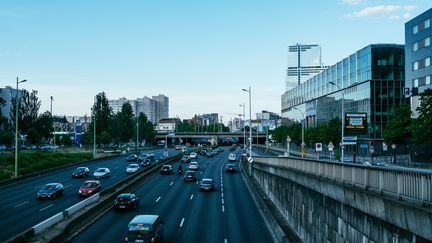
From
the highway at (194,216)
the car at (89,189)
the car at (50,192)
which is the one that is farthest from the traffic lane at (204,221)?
the car at (50,192)

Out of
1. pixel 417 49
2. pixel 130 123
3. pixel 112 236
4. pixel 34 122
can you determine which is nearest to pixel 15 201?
pixel 112 236

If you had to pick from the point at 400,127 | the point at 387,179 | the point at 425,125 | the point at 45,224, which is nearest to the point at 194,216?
the point at 45,224

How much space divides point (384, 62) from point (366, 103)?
9.06 m

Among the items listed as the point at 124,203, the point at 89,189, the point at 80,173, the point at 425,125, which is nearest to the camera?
the point at 124,203

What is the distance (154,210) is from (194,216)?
3825 millimetres

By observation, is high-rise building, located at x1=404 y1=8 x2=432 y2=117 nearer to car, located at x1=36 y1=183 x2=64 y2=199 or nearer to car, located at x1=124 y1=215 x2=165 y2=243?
car, located at x1=36 y1=183 x2=64 y2=199

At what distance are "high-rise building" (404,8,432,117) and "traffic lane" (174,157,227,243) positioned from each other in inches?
1741

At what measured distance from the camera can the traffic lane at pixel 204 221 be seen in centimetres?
2392

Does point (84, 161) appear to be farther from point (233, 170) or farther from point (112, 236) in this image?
point (112, 236)

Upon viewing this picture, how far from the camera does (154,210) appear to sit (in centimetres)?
3247

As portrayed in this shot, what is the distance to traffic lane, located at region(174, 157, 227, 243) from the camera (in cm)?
2392

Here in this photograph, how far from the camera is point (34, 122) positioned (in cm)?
11344

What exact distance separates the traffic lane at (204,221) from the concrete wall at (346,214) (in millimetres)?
4648

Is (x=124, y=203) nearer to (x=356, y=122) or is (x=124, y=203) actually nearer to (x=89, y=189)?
(x=89, y=189)
